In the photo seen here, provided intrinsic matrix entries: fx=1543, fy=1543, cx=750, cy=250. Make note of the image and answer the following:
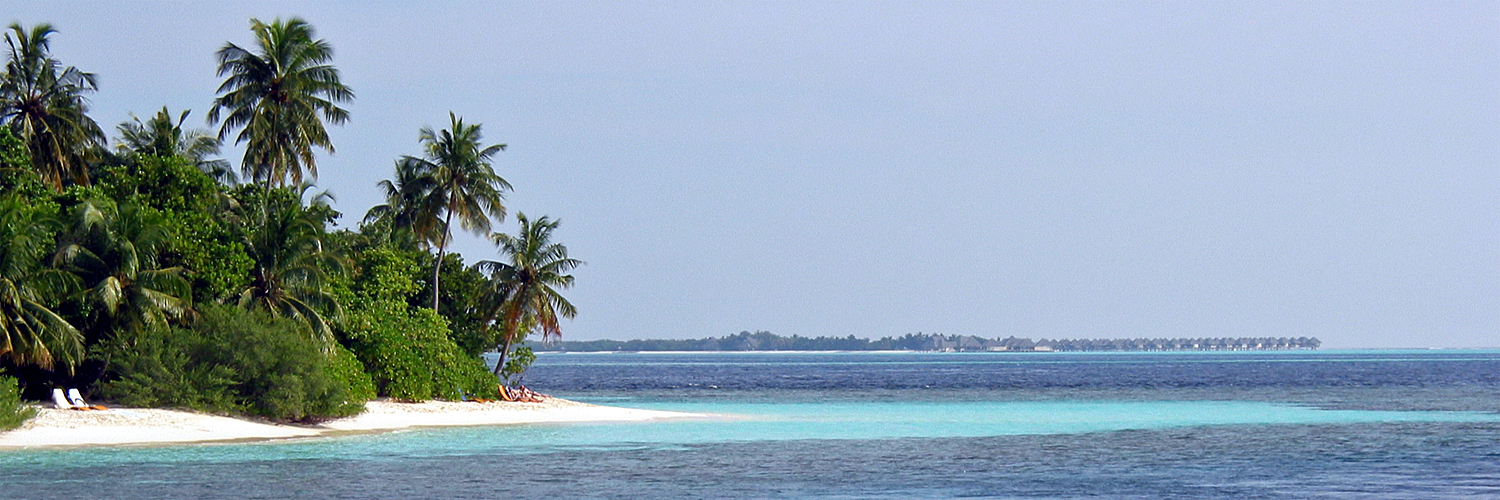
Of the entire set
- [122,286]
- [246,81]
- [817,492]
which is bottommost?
[817,492]

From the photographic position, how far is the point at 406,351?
162 feet

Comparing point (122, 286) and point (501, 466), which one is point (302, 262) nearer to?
point (122, 286)

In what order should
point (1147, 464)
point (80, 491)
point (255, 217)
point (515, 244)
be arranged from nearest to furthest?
point (80, 491) → point (1147, 464) → point (255, 217) → point (515, 244)

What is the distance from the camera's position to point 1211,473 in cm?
3117

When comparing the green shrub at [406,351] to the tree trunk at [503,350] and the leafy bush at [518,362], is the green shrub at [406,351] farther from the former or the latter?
the tree trunk at [503,350]

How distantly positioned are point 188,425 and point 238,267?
16.3 feet

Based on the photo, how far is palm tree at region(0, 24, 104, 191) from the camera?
44.8 metres

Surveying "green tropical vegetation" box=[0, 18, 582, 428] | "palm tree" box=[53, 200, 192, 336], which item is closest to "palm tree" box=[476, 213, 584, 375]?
"green tropical vegetation" box=[0, 18, 582, 428]

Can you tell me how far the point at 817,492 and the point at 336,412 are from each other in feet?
63.5

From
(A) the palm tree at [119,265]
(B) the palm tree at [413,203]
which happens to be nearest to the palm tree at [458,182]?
(B) the palm tree at [413,203]

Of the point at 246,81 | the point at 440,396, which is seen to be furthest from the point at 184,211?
the point at 440,396

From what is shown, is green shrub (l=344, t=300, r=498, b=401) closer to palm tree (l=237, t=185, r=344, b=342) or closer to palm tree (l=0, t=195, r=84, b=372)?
palm tree (l=237, t=185, r=344, b=342)

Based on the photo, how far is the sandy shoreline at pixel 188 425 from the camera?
3525cm

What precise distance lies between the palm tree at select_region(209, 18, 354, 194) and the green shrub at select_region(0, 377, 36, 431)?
15.1 meters
